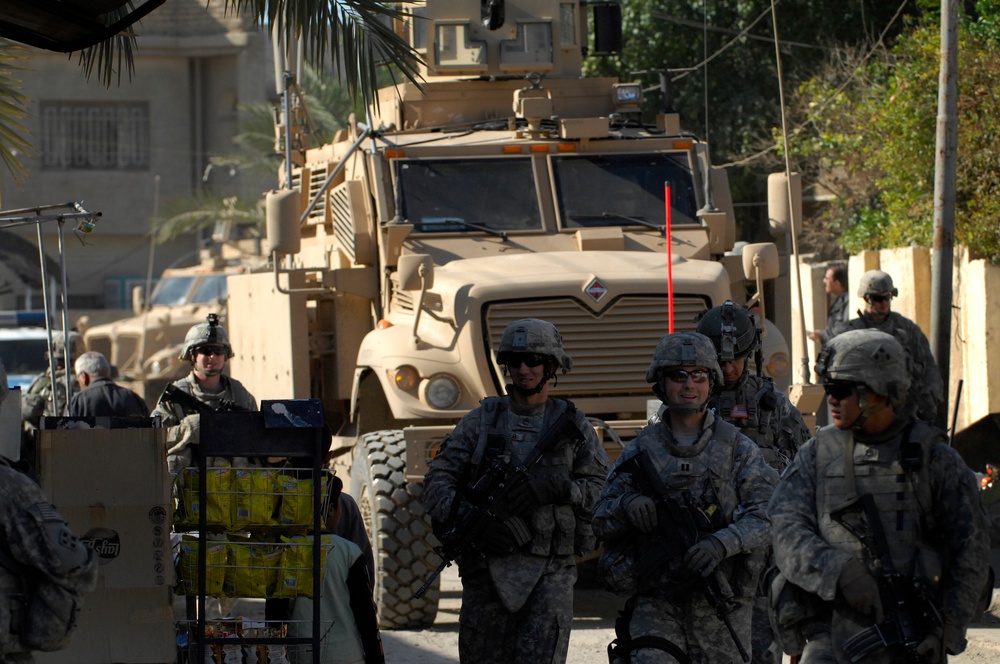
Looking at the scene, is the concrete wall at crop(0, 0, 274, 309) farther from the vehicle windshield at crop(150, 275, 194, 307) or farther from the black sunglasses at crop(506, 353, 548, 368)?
the black sunglasses at crop(506, 353, 548, 368)

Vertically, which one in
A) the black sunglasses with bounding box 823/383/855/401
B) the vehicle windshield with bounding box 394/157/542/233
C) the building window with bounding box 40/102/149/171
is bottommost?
the black sunglasses with bounding box 823/383/855/401

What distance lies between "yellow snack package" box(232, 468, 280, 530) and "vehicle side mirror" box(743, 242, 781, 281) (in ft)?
14.7

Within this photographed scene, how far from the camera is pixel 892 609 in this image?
4074mm

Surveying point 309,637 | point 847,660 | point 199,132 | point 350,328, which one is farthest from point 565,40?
point 199,132

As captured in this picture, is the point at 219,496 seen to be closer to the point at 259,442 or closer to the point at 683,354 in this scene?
the point at 259,442

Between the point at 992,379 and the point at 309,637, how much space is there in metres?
9.06

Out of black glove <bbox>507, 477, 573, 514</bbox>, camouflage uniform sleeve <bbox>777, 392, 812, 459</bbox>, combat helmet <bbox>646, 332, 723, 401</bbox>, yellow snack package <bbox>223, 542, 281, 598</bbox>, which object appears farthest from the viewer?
camouflage uniform sleeve <bbox>777, 392, 812, 459</bbox>

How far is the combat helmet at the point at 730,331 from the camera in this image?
6020mm

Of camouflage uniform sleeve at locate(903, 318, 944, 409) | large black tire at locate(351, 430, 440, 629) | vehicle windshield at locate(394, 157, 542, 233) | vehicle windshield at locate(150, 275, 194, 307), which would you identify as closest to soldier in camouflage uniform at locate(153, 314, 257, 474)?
large black tire at locate(351, 430, 440, 629)

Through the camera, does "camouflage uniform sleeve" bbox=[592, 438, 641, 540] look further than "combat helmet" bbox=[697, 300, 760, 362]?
No

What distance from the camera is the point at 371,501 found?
7.98 meters

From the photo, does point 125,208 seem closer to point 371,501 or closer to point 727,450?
point 371,501

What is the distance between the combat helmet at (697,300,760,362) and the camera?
6.02 metres

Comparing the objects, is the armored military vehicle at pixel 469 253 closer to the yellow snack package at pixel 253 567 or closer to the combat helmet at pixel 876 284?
the combat helmet at pixel 876 284
